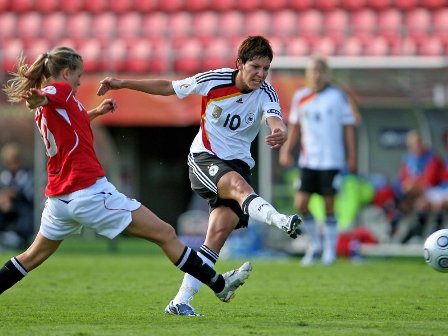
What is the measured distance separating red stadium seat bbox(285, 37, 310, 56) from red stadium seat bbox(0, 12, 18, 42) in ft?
19.3

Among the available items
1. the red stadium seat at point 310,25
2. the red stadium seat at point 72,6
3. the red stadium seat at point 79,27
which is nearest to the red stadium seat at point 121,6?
the red stadium seat at point 79,27

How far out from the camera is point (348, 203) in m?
15.2

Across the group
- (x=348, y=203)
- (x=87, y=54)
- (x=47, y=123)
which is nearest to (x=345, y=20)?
(x=87, y=54)

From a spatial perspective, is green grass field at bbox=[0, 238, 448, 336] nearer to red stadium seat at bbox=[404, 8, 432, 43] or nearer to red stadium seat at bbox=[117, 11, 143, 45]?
red stadium seat at bbox=[404, 8, 432, 43]

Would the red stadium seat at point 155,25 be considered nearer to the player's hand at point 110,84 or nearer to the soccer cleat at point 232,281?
the player's hand at point 110,84

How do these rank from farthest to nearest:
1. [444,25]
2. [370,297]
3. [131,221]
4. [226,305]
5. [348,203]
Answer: [444,25] < [348,203] < [370,297] < [226,305] < [131,221]

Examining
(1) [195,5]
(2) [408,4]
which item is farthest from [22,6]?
(2) [408,4]

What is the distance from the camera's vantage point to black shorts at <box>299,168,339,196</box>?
12938 millimetres

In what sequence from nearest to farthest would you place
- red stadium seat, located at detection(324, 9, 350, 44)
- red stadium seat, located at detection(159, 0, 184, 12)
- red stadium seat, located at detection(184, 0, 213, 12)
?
red stadium seat, located at detection(324, 9, 350, 44) < red stadium seat, located at detection(184, 0, 213, 12) < red stadium seat, located at detection(159, 0, 184, 12)

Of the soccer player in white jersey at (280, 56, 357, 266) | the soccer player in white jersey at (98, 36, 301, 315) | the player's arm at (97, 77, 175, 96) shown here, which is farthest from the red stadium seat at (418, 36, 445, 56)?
the player's arm at (97, 77, 175, 96)

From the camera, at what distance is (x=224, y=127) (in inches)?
297

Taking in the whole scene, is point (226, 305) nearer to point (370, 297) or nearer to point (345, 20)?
point (370, 297)

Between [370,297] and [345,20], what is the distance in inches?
489

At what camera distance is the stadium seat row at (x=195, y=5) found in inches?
813
